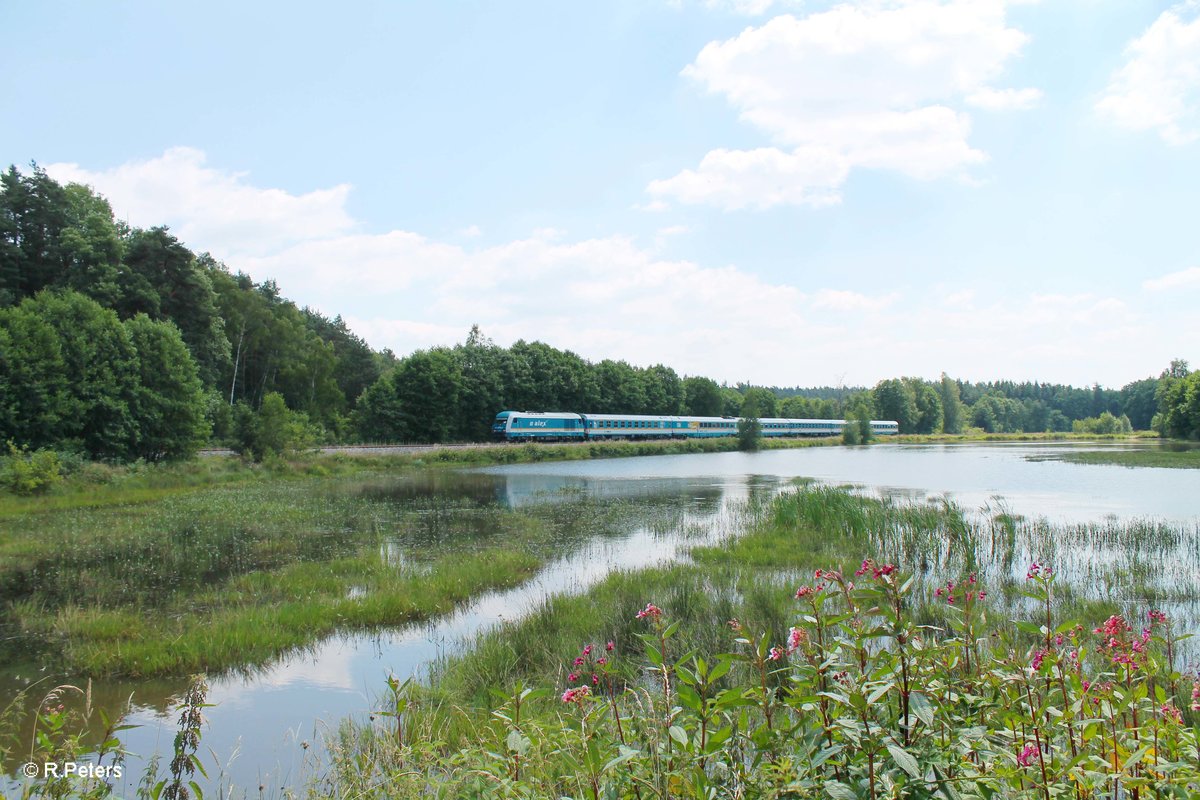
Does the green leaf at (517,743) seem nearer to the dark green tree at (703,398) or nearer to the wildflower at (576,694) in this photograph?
the wildflower at (576,694)

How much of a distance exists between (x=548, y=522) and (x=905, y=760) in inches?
657

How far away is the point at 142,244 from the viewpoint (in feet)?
135

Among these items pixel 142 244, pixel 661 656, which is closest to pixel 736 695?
pixel 661 656

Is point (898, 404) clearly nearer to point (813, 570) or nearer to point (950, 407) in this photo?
point (950, 407)

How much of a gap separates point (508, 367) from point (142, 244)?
31.6m

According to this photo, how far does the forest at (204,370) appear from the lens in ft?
90.0

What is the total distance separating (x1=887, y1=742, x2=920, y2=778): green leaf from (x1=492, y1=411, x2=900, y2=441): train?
52.4 metres

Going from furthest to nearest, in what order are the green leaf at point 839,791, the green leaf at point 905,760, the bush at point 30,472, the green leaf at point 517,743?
1. the bush at point 30,472
2. the green leaf at point 517,743
3. the green leaf at point 839,791
4. the green leaf at point 905,760

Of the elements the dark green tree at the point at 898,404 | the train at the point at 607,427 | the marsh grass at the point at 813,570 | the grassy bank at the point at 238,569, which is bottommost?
the grassy bank at the point at 238,569

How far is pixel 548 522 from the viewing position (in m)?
18.1

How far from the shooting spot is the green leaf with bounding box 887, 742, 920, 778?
1.66 meters

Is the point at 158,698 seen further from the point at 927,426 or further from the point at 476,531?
the point at 927,426

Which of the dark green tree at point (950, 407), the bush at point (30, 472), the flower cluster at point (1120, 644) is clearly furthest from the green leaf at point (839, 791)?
the dark green tree at point (950, 407)

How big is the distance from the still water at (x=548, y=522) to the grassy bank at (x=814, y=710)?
877mm
